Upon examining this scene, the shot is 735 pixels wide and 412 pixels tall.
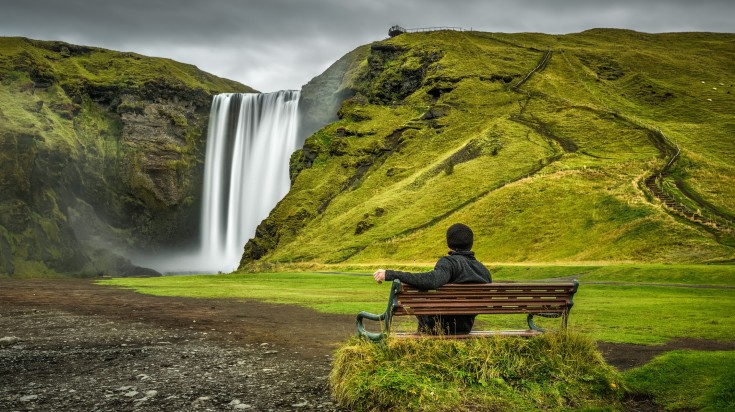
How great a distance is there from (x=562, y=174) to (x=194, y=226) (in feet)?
296

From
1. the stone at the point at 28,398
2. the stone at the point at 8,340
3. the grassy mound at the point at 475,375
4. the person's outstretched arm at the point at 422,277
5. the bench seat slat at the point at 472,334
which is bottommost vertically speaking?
the stone at the point at 8,340

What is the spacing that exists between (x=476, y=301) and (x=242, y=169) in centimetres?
11314

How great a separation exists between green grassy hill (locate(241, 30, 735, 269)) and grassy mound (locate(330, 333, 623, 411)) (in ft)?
134

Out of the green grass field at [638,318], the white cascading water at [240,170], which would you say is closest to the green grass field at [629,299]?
the green grass field at [638,318]

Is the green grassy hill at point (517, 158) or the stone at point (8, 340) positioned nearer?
the stone at point (8, 340)

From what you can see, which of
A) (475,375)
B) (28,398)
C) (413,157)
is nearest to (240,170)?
(413,157)

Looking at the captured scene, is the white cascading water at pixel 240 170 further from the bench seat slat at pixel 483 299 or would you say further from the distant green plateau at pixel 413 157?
the bench seat slat at pixel 483 299

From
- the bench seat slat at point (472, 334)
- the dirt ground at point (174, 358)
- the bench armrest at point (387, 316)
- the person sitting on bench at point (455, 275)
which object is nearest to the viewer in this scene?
the bench armrest at point (387, 316)

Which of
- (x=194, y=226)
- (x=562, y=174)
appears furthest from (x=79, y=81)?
(x=562, y=174)

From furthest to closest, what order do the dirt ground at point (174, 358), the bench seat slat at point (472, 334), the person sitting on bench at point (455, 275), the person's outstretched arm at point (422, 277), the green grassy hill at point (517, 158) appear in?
the green grassy hill at point (517, 158), the dirt ground at point (174, 358), the person sitting on bench at point (455, 275), the bench seat slat at point (472, 334), the person's outstretched arm at point (422, 277)

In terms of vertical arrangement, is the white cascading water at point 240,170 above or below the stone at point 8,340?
above

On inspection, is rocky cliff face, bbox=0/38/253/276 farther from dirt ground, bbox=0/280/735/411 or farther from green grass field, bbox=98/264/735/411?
dirt ground, bbox=0/280/735/411

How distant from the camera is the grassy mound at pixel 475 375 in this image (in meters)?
8.30

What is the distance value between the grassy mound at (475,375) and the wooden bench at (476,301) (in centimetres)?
30
